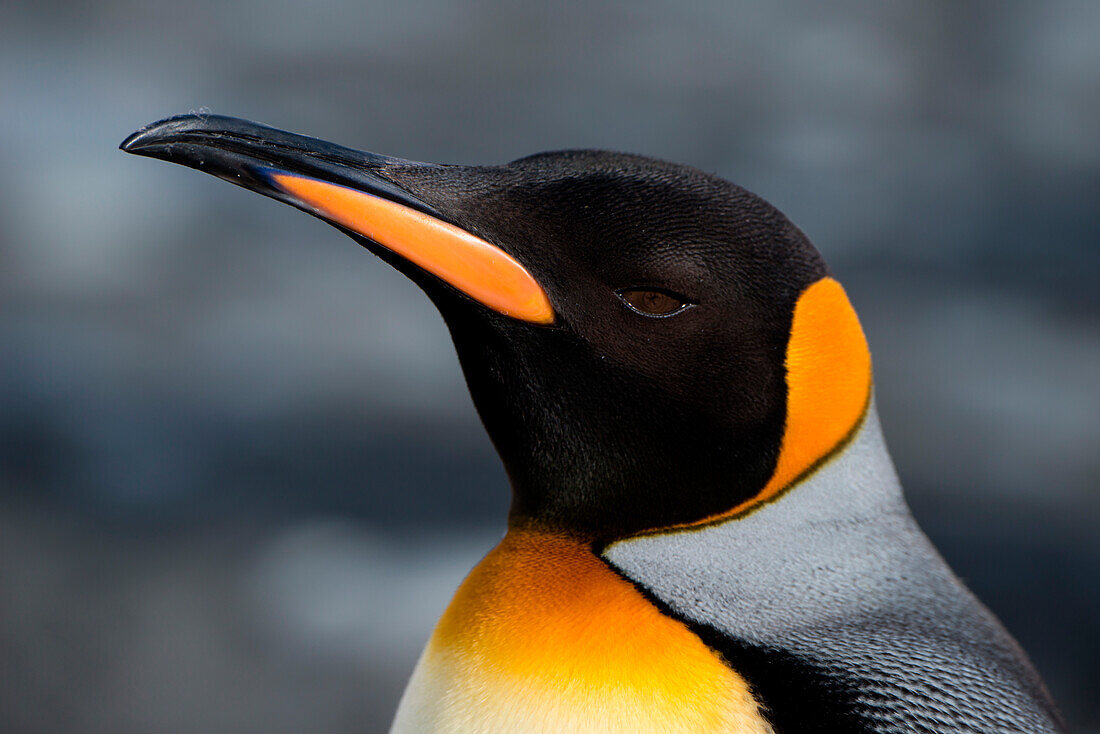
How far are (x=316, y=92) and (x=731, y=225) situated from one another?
3.02 m

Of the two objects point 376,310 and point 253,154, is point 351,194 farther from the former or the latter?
point 376,310

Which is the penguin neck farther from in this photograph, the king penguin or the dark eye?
the dark eye

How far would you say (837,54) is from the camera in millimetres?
3531

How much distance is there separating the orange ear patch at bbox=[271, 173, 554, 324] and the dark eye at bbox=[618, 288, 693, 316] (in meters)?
0.05

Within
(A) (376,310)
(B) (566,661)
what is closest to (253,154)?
(B) (566,661)

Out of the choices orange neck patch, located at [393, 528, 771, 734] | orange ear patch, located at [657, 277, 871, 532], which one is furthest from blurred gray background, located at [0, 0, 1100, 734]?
orange ear patch, located at [657, 277, 871, 532]

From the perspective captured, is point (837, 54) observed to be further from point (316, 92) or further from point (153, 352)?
point (153, 352)

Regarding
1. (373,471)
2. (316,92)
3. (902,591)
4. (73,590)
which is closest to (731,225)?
(902,591)

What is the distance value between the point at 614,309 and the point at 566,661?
0.20 metres

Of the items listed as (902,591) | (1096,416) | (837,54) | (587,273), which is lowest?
(902,591)

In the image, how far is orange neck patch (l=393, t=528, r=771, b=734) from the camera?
59 cm

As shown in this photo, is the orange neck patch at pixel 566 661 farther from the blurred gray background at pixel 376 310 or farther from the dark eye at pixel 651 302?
the blurred gray background at pixel 376 310

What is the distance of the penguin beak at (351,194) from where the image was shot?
0.57 m

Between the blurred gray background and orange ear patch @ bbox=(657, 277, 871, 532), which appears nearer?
orange ear patch @ bbox=(657, 277, 871, 532)
